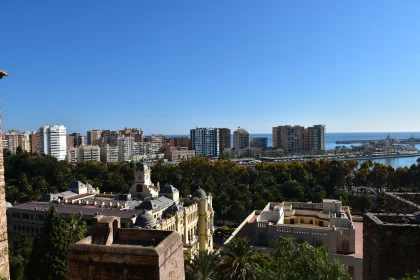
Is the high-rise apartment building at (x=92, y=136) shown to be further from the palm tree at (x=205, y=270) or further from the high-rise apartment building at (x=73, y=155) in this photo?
the palm tree at (x=205, y=270)

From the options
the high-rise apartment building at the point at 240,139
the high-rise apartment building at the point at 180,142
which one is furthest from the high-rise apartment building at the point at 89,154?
the high-rise apartment building at the point at 240,139

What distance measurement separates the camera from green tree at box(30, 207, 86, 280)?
22.1 meters

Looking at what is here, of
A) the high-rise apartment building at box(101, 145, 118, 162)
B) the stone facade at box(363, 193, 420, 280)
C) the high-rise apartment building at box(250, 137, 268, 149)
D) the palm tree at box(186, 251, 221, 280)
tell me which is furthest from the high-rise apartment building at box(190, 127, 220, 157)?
the stone facade at box(363, 193, 420, 280)

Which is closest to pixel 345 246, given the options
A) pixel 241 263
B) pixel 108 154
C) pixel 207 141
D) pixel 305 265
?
pixel 241 263

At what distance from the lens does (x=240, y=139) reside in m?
174

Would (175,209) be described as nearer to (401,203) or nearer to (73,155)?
(401,203)

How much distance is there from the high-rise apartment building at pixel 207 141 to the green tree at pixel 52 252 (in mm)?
135775

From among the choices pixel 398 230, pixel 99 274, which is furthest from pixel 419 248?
pixel 99 274

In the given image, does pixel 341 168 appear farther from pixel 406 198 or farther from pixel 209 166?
pixel 406 198

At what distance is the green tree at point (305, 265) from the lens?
30.0 feet

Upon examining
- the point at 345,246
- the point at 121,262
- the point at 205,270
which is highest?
the point at 121,262

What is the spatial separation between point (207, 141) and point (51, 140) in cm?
6637

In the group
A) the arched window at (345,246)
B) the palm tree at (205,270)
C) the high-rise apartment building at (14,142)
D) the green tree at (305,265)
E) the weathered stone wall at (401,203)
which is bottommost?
the arched window at (345,246)

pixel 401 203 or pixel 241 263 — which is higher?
pixel 401 203
